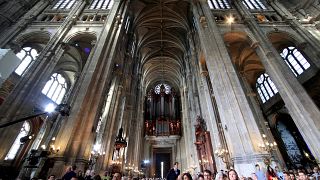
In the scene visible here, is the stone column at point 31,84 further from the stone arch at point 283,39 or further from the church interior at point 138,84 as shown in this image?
the stone arch at point 283,39

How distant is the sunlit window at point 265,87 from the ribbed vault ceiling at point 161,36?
10948 mm

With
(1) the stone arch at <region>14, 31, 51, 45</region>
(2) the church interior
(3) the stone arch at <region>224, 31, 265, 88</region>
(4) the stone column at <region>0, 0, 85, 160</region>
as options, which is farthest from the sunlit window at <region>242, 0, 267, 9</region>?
(1) the stone arch at <region>14, 31, 51, 45</region>

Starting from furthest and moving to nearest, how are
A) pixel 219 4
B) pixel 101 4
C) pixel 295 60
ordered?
pixel 219 4 < pixel 101 4 < pixel 295 60

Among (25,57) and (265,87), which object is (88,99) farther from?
(265,87)

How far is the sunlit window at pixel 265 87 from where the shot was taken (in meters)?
19.5

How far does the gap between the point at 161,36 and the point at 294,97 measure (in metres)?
20.3

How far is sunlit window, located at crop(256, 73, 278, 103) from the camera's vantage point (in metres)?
19.5

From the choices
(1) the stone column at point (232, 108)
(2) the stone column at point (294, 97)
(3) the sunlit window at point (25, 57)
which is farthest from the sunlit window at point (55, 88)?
(2) the stone column at point (294, 97)

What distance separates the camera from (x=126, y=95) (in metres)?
20.7

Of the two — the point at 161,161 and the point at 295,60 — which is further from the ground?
the point at 295,60

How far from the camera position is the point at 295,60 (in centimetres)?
1658

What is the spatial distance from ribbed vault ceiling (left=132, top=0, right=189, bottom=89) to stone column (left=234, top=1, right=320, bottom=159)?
1199 centimetres

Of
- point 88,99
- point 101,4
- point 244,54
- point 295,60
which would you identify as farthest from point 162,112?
point 88,99

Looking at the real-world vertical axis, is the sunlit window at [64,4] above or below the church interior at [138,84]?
above
